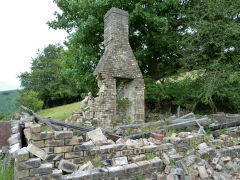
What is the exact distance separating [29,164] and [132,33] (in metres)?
9.48

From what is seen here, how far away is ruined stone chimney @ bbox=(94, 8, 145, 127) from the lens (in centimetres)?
759

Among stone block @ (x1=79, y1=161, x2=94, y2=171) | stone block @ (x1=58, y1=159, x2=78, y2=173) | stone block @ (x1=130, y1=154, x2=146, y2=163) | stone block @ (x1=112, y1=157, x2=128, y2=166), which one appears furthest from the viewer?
stone block @ (x1=130, y1=154, x2=146, y2=163)

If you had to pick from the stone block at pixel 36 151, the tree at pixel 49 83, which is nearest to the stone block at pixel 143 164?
the stone block at pixel 36 151

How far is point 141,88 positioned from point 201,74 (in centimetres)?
406

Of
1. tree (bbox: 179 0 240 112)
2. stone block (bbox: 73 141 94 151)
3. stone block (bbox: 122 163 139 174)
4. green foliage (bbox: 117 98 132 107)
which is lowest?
stone block (bbox: 122 163 139 174)

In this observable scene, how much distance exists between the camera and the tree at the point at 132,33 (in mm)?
9023

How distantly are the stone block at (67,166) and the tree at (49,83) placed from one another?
23892 millimetres

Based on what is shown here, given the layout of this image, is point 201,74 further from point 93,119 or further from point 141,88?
point 93,119

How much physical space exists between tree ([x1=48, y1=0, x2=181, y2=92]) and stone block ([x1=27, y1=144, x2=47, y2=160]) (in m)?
7.20

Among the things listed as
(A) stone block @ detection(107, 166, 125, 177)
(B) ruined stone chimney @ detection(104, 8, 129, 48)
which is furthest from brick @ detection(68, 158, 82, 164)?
(B) ruined stone chimney @ detection(104, 8, 129, 48)

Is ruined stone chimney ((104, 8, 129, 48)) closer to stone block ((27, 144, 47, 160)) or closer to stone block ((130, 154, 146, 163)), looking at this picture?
stone block ((130, 154, 146, 163))

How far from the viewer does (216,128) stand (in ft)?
18.3

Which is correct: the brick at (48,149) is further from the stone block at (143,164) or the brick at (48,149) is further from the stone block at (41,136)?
the stone block at (143,164)

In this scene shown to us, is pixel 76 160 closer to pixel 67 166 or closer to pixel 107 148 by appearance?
pixel 67 166
